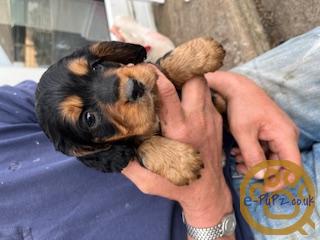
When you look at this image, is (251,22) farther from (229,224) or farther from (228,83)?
(229,224)

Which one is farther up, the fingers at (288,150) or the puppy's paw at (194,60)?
the puppy's paw at (194,60)

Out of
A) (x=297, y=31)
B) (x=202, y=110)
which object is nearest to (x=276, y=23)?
(x=297, y=31)

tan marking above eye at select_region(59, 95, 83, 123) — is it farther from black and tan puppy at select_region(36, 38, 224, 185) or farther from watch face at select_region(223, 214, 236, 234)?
watch face at select_region(223, 214, 236, 234)

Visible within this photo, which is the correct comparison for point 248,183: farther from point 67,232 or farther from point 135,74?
point 67,232

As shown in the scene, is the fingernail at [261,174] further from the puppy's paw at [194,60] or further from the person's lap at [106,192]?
the puppy's paw at [194,60]

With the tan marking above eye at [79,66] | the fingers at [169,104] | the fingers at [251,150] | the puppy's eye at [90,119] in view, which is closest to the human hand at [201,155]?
the fingers at [169,104]
